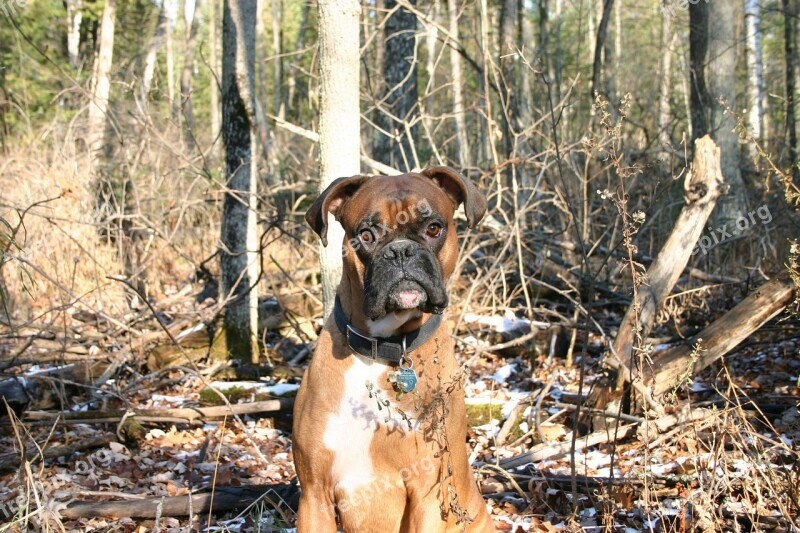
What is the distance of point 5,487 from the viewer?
463 centimetres

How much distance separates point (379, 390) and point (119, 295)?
6079mm

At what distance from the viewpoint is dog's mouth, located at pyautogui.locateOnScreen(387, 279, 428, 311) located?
10.8ft

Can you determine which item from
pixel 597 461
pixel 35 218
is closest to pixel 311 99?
pixel 597 461

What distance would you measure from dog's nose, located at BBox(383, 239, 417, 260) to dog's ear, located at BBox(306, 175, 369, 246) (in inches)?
18.7

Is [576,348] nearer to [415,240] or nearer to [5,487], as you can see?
[415,240]

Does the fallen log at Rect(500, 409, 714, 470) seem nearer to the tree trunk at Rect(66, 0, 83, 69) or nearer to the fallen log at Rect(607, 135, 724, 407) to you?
the fallen log at Rect(607, 135, 724, 407)

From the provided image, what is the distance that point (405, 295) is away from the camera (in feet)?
10.8

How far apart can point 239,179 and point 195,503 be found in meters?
3.24

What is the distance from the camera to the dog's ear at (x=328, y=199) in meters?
3.72

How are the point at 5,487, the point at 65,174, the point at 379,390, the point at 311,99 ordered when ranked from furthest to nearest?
the point at 65,174, the point at 311,99, the point at 5,487, the point at 379,390

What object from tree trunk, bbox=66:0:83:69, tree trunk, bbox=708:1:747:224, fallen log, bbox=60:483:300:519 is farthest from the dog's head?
tree trunk, bbox=66:0:83:69

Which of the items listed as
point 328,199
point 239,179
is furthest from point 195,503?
point 239,179

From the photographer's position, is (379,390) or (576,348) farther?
(576,348)

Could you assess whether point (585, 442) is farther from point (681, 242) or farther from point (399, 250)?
point (399, 250)
